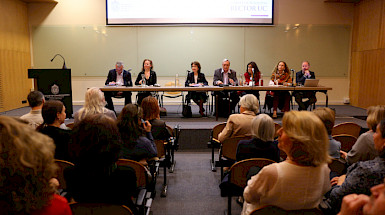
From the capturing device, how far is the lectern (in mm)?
5984

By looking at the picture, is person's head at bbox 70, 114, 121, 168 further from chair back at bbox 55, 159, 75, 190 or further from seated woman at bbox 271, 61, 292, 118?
seated woman at bbox 271, 61, 292, 118

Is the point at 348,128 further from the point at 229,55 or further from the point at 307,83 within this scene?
the point at 229,55

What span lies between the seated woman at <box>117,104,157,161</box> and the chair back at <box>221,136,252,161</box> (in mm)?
875

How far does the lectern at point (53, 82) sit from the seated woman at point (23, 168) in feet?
17.1

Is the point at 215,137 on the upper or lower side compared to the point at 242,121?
lower

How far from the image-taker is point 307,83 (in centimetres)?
621

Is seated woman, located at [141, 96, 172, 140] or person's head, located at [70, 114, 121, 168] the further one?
seated woman, located at [141, 96, 172, 140]

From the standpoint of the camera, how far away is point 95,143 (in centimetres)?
168

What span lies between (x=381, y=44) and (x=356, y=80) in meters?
1.38

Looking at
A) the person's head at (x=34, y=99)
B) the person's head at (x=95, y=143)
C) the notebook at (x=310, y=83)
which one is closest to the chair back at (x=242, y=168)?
the person's head at (x=95, y=143)

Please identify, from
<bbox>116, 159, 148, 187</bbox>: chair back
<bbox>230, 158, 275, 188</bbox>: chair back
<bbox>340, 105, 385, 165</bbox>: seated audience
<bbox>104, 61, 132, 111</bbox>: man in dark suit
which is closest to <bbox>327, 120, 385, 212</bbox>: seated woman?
<bbox>230, 158, 275, 188</bbox>: chair back

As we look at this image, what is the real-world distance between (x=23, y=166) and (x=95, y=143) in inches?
23.6

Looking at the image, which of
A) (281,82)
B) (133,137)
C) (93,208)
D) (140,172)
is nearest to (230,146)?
(133,137)

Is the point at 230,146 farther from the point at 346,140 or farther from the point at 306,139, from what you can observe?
the point at 306,139
